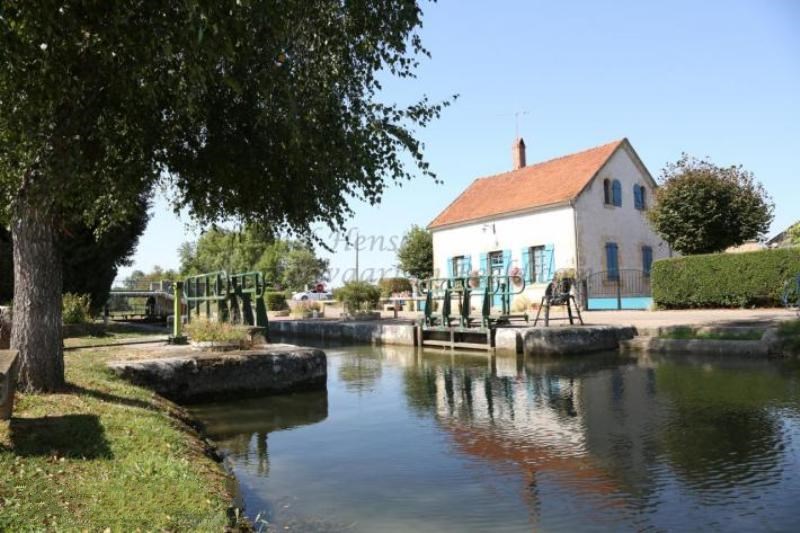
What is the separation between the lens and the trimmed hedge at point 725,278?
17109 millimetres

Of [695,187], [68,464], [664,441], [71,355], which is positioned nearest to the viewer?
[68,464]

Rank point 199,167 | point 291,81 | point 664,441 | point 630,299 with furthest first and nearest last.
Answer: point 630,299, point 199,167, point 291,81, point 664,441

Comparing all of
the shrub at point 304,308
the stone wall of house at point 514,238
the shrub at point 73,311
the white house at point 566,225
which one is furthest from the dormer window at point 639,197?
the shrub at point 73,311

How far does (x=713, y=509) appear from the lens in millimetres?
4121

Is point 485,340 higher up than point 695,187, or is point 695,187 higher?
point 695,187

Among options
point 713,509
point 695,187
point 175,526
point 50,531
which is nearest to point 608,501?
point 713,509

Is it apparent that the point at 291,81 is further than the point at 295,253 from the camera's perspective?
No

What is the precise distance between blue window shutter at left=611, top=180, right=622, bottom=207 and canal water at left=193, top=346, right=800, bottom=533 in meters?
16.1

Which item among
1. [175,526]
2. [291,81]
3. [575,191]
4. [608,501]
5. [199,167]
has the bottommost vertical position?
[608,501]

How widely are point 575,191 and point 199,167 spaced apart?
19072 millimetres

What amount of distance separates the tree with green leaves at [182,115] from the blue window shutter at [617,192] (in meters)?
19.7

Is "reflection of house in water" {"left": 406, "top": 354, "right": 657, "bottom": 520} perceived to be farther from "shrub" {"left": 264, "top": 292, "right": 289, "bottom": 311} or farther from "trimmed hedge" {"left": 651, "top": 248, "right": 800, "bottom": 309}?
"shrub" {"left": 264, "top": 292, "right": 289, "bottom": 311}

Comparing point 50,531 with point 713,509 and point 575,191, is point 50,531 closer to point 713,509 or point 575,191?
point 713,509

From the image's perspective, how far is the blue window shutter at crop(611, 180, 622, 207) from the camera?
83.3ft
